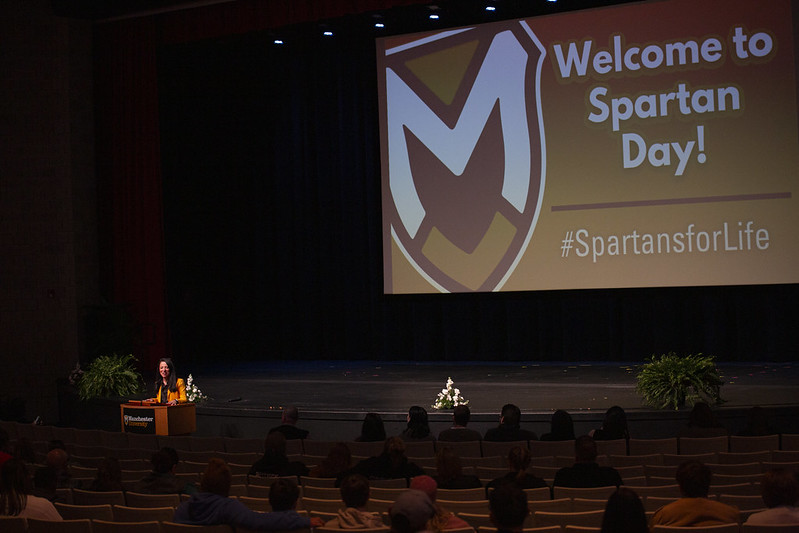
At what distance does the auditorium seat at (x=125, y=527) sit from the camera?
4172 millimetres

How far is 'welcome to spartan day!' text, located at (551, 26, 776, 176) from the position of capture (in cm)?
1154

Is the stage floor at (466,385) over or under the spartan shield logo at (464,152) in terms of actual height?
under

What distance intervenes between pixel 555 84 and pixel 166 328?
24.2 feet

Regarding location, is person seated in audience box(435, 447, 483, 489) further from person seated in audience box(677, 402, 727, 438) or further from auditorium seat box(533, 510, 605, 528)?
person seated in audience box(677, 402, 727, 438)

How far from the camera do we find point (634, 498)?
3.15 m

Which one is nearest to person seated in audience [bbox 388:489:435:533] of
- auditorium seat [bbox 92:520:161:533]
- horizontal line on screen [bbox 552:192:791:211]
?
auditorium seat [bbox 92:520:161:533]

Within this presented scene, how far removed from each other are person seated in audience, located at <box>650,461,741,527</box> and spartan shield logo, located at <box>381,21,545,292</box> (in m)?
8.90

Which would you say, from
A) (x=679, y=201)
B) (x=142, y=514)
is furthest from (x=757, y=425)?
(x=679, y=201)

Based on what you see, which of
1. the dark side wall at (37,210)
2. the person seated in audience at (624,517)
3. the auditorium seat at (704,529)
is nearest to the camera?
the person seated in audience at (624,517)

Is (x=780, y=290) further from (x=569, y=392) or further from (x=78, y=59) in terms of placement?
(x=78, y=59)

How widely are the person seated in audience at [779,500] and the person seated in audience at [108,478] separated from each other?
362 centimetres

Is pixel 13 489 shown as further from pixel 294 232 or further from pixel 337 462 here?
pixel 294 232

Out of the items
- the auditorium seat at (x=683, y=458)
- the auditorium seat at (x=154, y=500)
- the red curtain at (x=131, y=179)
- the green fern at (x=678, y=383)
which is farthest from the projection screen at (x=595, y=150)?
the auditorium seat at (x=154, y=500)

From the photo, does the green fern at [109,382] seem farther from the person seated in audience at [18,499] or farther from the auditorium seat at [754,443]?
the auditorium seat at [754,443]
